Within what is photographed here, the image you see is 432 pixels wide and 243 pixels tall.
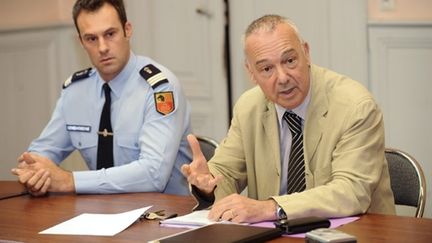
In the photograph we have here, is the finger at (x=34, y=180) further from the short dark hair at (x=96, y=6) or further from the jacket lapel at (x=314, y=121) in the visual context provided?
the jacket lapel at (x=314, y=121)

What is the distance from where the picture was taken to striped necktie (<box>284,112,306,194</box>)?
8.87 feet

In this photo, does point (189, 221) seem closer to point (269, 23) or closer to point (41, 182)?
point (269, 23)

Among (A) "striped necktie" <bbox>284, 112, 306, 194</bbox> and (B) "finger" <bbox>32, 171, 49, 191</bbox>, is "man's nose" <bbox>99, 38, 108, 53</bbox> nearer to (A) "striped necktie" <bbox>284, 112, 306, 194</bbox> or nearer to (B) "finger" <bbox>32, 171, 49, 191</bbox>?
(B) "finger" <bbox>32, 171, 49, 191</bbox>

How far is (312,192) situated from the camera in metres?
2.36

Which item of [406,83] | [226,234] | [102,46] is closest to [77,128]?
[102,46]

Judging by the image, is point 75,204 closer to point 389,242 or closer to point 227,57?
point 389,242

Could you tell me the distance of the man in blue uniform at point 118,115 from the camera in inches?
125

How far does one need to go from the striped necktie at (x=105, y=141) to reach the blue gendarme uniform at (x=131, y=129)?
0.8 inches

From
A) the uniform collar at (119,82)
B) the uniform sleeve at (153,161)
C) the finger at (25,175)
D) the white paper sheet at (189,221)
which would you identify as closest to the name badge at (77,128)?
the uniform collar at (119,82)

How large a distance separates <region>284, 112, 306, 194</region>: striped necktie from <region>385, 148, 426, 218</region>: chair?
37cm

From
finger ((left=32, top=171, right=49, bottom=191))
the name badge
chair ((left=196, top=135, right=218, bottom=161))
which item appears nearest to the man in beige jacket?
chair ((left=196, top=135, right=218, bottom=161))

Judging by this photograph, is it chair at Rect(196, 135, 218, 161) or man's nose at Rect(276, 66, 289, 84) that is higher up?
man's nose at Rect(276, 66, 289, 84)

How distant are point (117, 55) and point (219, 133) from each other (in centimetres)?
183

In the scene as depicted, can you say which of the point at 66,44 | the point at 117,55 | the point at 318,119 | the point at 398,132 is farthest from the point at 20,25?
the point at 318,119
